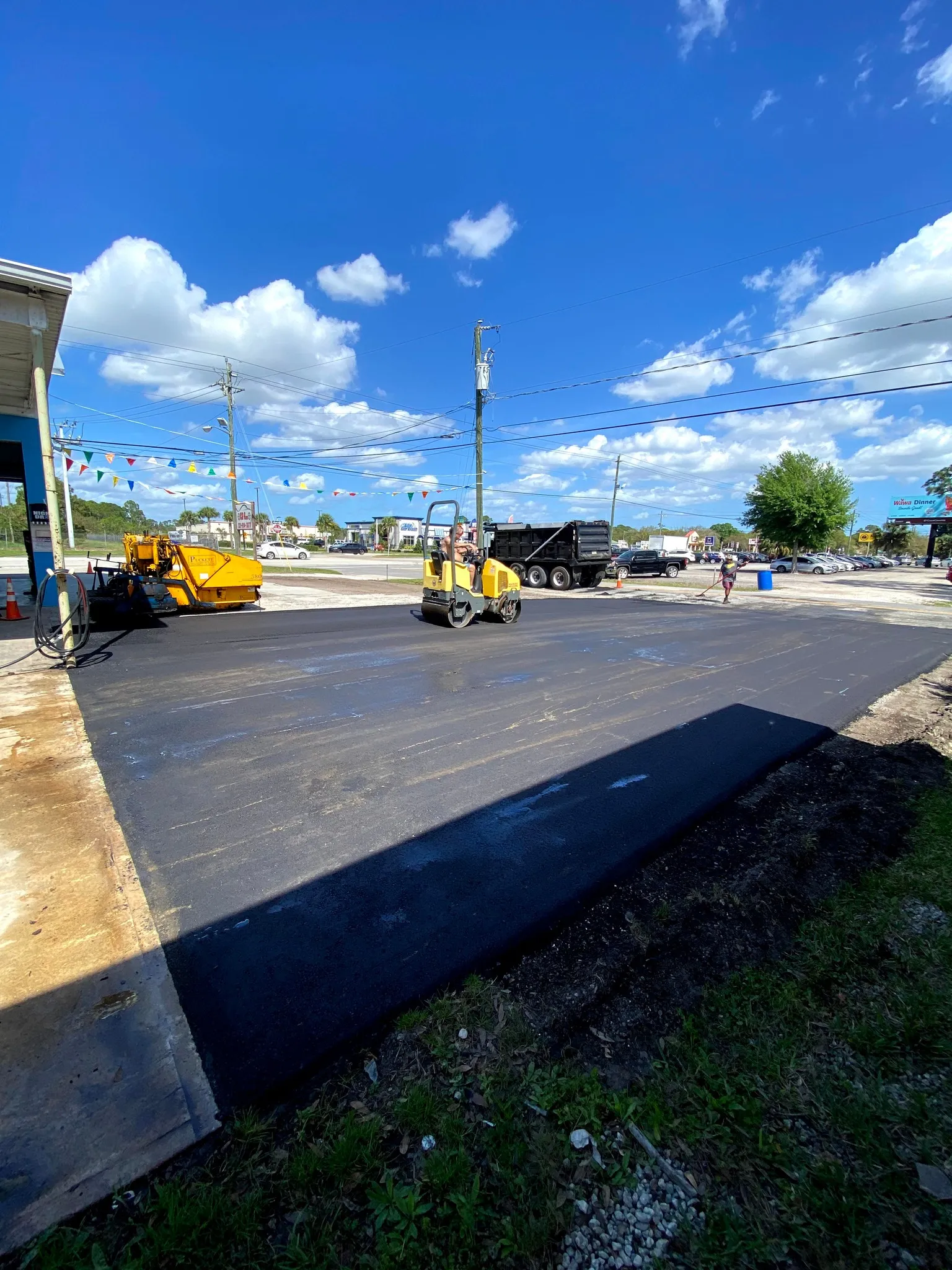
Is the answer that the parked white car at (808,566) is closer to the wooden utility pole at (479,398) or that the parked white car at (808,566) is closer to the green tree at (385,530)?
the wooden utility pole at (479,398)

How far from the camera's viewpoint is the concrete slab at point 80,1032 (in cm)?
153

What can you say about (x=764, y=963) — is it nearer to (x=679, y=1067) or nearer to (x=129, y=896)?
(x=679, y=1067)

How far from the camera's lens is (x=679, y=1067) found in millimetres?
1902

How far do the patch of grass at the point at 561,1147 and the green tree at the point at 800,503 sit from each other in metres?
39.5

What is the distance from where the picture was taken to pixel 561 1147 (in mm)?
1630

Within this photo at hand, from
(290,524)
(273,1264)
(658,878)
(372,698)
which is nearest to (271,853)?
(273,1264)

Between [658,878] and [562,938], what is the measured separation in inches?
30.6

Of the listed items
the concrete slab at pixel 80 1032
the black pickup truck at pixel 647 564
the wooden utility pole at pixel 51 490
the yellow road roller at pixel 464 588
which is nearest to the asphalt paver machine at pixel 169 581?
the wooden utility pole at pixel 51 490

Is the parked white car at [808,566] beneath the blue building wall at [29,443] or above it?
beneath

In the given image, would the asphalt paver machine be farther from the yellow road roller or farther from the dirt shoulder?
the dirt shoulder

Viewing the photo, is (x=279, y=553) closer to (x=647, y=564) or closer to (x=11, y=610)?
(x=647, y=564)

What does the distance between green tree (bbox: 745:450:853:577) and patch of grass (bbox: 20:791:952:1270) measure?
39507mm

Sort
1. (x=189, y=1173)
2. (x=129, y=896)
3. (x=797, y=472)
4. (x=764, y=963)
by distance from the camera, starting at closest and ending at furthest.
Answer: (x=189, y=1173) → (x=764, y=963) → (x=129, y=896) → (x=797, y=472)

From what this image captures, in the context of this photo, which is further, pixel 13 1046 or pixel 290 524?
pixel 290 524
